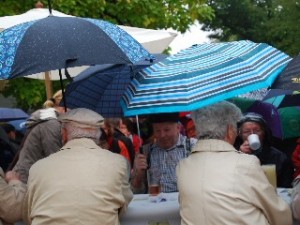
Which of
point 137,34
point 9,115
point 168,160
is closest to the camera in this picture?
point 168,160

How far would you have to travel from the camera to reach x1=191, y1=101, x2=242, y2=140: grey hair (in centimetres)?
417

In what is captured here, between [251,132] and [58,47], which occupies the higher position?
[58,47]

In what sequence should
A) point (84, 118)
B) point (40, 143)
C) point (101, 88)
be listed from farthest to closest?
point (40, 143) < point (101, 88) < point (84, 118)

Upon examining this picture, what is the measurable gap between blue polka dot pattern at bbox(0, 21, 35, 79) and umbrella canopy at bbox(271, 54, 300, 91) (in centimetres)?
168

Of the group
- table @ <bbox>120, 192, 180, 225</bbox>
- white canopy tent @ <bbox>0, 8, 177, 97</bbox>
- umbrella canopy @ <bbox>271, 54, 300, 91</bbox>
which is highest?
white canopy tent @ <bbox>0, 8, 177, 97</bbox>

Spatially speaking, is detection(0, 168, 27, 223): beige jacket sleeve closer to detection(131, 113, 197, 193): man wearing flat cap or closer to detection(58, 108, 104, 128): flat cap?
detection(58, 108, 104, 128): flat cap

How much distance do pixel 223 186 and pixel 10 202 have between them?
1472 mm

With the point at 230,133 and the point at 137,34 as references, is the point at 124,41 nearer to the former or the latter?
the point at 230,133

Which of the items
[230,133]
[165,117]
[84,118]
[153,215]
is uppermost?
[84,118]

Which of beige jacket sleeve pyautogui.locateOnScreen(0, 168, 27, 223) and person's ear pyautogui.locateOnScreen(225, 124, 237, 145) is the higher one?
person's ear pyautogui.locateOnScreen(225, 124, 237, 145)

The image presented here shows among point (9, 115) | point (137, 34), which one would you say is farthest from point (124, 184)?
point (9, 115)

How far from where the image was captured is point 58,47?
4371mm

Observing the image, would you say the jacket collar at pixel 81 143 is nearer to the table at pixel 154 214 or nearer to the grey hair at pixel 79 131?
the grey hair at pixel 79 131

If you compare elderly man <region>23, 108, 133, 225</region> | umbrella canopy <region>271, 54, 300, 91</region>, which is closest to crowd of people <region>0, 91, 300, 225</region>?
elderly man <region>23, 108, 133, 225</region>
